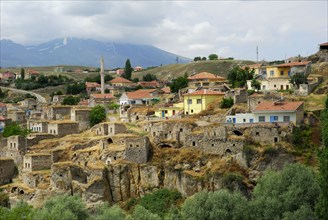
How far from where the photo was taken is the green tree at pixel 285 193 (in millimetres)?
43812

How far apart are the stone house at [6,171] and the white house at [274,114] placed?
2488 cm

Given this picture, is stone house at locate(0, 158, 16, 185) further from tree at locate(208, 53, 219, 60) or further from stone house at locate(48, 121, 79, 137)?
tree at locate(208, 53, 219, 60)

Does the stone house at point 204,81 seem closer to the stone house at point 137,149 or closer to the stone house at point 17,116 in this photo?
the stone house at point 137,149

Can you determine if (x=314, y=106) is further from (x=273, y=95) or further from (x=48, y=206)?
(x=48, y=206)

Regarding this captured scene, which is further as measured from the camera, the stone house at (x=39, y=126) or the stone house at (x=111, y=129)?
the stone house at (x=39, y=126)

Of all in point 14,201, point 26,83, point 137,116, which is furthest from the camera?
point 26,83

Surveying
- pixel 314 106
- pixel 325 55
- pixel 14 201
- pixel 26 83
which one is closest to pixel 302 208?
pixel 314 106

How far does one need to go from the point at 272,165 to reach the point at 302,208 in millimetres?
11408

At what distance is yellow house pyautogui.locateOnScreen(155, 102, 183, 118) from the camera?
71.1m

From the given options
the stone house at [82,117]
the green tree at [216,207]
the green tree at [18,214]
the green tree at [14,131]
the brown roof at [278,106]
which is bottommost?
the green tree at [216,207]

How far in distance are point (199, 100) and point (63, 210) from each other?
27.6 metres

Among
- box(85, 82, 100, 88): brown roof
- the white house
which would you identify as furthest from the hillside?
the white house

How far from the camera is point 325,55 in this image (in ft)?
254

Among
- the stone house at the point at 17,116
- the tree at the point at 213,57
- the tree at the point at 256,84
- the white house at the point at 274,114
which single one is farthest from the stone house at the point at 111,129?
the tree at the point at 213,57
